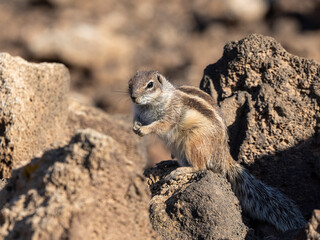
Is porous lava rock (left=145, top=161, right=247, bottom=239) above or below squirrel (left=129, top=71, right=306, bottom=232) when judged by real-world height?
below

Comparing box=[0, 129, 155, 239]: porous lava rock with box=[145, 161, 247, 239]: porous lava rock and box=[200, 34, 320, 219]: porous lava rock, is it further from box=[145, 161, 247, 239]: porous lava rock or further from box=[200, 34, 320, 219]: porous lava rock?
box=[200, 34, 320, 219]: porous lava rock

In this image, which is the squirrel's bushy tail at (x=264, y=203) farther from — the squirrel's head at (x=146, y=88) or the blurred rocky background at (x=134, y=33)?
the blurred rocky background at (x=134, y=33)

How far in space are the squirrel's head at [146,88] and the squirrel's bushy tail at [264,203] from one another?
1274mm

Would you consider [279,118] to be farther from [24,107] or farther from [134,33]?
[134,33]

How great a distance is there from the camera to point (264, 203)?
515cm

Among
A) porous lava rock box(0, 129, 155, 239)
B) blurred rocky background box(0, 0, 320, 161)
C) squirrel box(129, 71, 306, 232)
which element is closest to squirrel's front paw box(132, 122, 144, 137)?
squirrel box(129, 71, 306, 232)

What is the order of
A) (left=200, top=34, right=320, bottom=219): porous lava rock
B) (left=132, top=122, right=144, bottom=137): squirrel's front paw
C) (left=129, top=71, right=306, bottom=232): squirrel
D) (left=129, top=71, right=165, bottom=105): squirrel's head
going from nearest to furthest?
(left=129, top=71, right=306, bottom=232): squirrel, (left=200, top=34, right=320, bottom=219): porous lava rock, (left=129, top=71, right=165, bottom=105): squirrel's head, (left=132, top=122, right=144, bottom=137): squirrel's front paw

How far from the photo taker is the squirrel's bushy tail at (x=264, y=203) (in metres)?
5.03

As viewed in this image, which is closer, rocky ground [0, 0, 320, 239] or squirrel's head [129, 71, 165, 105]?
rocky ground [0, 0, 320, 239]

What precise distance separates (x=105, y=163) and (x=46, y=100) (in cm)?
315

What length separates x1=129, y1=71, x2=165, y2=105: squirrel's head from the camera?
231 inches

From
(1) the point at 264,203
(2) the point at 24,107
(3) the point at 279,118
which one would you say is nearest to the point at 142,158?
(2) the point at 24,107

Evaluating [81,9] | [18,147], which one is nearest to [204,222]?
[18,147]

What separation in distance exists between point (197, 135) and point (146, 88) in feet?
2.64
